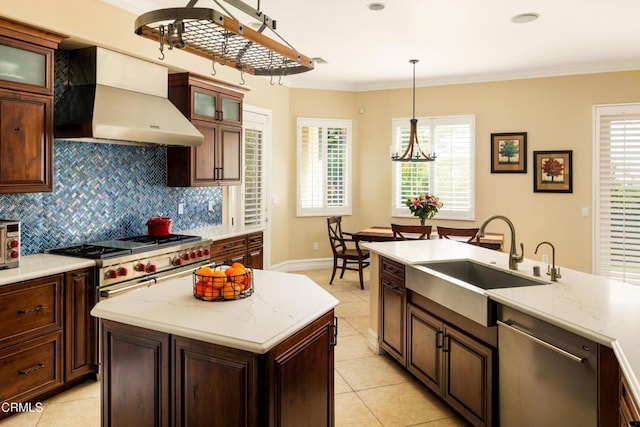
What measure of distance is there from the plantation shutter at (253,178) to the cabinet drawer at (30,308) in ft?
10.8

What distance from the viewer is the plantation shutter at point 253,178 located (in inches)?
245

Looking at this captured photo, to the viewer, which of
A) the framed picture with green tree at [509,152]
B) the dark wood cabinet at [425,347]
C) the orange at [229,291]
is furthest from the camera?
the framed picture with green tree at [509,152]

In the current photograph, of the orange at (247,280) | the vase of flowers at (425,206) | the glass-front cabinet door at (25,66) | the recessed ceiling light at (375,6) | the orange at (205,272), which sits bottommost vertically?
the orange at (247,280)

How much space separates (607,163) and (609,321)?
494 cm

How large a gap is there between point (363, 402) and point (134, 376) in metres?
1.62

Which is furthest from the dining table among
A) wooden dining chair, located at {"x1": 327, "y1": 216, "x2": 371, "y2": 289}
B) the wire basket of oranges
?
the wire basket of oranges

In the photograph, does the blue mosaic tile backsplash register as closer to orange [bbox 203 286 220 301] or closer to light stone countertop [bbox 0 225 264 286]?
light stone countertop [bbox 0 225 264 286]

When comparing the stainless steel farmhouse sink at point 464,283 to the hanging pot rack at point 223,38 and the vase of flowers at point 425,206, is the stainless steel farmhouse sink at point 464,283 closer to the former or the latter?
the hanging pot rack at point 223,38

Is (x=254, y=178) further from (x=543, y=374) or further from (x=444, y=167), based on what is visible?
(x=543, y=374)

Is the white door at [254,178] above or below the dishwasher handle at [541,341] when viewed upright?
above

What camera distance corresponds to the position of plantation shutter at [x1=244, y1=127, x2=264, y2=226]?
622cm

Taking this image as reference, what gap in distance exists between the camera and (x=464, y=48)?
5.39 metres

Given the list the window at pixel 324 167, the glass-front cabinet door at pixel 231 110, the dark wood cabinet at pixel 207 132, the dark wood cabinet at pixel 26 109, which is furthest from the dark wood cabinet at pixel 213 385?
the window at pixel 324 167

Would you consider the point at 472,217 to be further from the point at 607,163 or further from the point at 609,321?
the point at 609,321
